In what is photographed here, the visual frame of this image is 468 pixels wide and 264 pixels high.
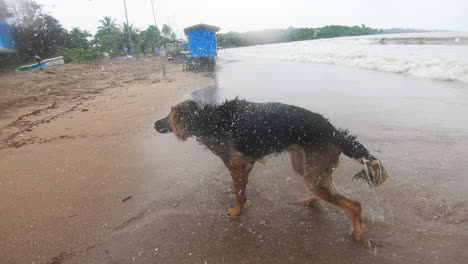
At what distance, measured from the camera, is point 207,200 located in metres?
3.96

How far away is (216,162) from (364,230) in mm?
2699

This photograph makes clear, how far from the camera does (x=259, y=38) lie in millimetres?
46531

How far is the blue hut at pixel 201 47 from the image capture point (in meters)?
21.3

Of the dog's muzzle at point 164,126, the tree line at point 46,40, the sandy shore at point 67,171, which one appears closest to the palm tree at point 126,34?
the tree line at point 46,40

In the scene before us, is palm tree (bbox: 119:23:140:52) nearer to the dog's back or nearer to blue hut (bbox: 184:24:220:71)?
blue hut (bbox: 184:24:220:71)

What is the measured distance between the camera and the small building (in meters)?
21.2

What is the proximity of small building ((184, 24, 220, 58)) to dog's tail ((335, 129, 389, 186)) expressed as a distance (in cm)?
1989

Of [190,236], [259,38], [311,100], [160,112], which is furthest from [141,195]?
[259,38]

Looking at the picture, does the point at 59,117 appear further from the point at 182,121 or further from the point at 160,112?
the point at 182,121

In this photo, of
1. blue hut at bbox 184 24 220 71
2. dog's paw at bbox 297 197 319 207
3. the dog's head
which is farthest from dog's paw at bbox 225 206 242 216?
blue hut at bbox 184 24 220 71

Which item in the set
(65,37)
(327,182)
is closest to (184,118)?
(327,182)

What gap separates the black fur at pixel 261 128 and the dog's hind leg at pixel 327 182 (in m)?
0.10

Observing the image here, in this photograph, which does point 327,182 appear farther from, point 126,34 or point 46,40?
point 126,34

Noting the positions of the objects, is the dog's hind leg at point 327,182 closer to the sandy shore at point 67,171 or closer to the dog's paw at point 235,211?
the dog's paw at point 235,211
